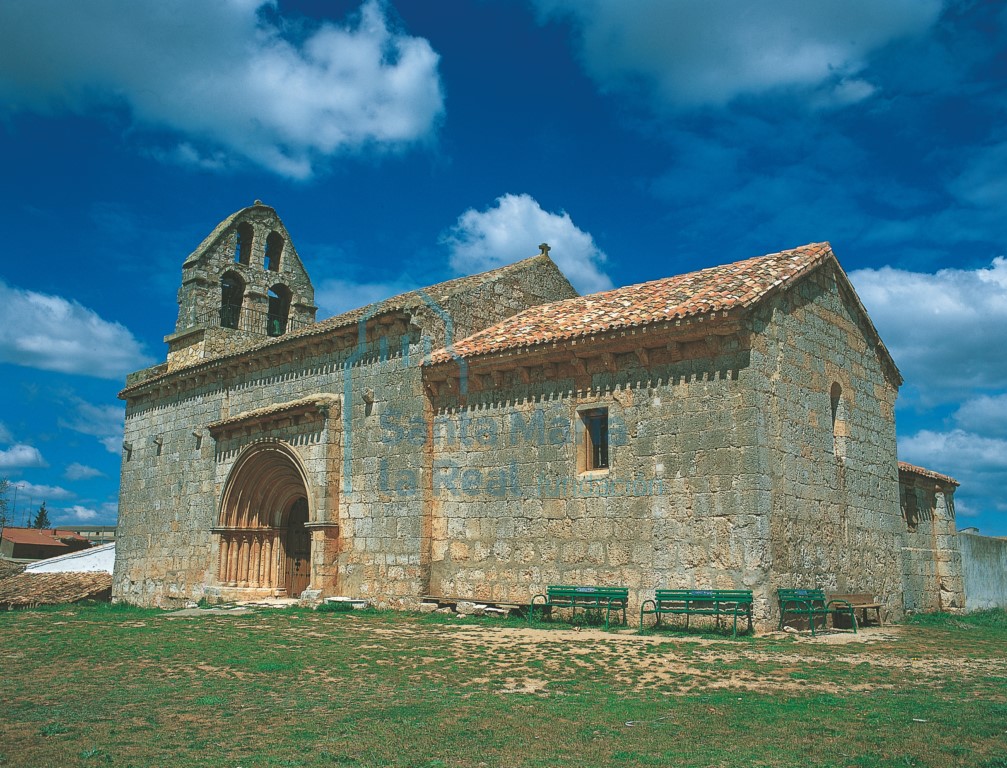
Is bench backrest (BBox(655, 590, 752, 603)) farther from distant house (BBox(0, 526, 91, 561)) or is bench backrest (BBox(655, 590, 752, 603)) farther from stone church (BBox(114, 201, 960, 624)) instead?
distant house (BBox(0, 526, 91, 561))

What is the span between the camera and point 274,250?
24172 millimetres

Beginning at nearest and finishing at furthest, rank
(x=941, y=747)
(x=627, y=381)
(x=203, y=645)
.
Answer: (x=941, y=747) → (x=203, y=645) → (x=627, y=381)

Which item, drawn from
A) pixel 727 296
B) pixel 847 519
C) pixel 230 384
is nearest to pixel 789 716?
pixel 727 296

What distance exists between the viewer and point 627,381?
536 inches

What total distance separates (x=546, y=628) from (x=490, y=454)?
11.4ft

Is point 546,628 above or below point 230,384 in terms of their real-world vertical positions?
below

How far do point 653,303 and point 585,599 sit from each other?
15.6 feet

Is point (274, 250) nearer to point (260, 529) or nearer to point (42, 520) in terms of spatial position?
point (260, 529)

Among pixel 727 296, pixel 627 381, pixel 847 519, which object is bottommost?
pixel 847 519

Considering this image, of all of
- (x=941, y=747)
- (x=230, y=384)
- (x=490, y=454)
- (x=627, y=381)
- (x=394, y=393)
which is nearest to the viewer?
(x=941, y=747)

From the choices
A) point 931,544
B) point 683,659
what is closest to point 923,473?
point 931,544

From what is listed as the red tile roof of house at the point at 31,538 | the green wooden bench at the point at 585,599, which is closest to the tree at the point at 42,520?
the red tile roof of house at the point at 31,538

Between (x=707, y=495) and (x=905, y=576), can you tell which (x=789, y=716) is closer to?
(x=707, y=495)

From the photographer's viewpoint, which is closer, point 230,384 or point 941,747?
point 941,747
